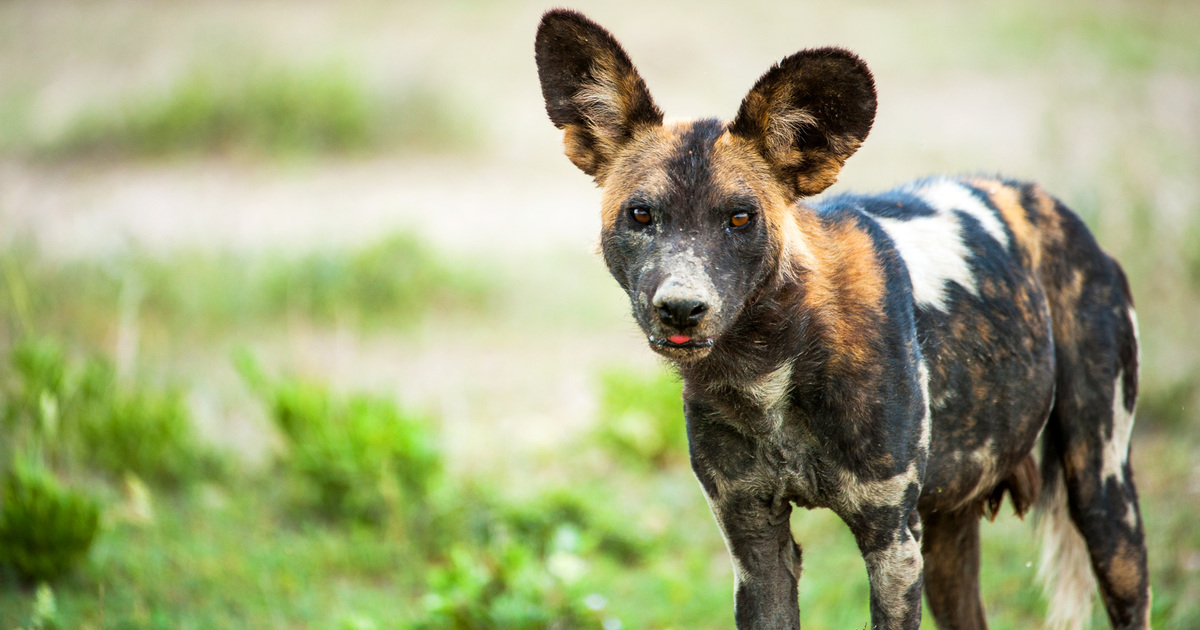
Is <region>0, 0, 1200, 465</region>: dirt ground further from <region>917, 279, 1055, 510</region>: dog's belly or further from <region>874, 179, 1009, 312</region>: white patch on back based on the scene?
<region>917, 279, 1055, 510</region>: dog's belly

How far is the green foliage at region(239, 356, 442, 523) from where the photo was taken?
14.8 ft

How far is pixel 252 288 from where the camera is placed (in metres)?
7.13

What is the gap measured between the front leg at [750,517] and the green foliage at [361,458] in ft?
7.72

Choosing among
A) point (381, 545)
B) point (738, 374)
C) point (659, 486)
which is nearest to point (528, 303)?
point (659, 486)

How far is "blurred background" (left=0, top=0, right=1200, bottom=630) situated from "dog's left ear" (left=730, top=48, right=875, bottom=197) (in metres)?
1.00

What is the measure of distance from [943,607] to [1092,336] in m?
0.92

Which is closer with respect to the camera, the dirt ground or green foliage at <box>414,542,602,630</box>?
green foliage at <box>414,542,602,630</box>

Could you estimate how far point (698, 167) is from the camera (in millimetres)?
2271

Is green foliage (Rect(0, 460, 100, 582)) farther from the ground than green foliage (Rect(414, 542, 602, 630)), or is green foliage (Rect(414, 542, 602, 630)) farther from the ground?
green foliage (Rect(414, 542, 602, 630))

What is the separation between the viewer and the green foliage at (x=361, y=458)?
452 centimetres

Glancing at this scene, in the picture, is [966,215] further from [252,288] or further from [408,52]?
[408,52]

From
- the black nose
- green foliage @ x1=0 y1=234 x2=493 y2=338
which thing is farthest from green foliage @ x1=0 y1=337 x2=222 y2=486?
the black nose

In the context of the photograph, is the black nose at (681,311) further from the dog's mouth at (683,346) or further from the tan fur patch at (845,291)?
the tan fur patch at (845,291)

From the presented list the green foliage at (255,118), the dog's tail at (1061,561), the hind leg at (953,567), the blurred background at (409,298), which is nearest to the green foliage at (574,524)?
the blurred background at (409,298)
